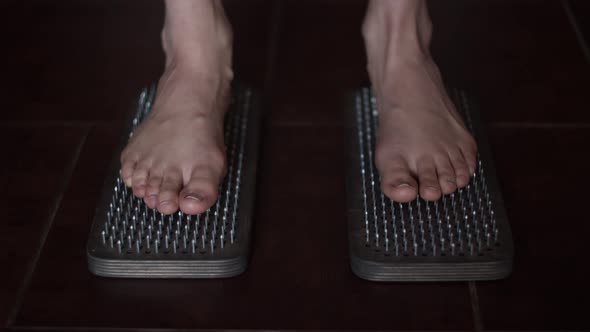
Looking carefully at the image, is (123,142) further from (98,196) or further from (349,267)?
(349,267)

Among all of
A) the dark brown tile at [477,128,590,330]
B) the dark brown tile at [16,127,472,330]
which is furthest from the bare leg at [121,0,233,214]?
the dark brown tile at [477,128,590,330]

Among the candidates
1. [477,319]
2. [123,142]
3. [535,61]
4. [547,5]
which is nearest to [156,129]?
[123,142]

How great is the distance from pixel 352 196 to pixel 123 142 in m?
0.42

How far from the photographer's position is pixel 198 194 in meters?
1.22

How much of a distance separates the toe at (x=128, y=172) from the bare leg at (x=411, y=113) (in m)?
0.40

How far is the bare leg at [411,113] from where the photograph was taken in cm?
126

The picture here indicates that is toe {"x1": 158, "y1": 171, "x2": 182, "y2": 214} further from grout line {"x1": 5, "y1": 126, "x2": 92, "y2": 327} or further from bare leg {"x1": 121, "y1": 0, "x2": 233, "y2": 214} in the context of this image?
grout line {"x1": 5, "y1": 126, "x2": 92, "y2": 327}

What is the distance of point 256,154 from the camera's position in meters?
1.39

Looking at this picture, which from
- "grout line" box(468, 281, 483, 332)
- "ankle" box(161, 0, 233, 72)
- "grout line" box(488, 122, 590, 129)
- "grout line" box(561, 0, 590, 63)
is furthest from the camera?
"grout line" box(561, 0, 590, 63)

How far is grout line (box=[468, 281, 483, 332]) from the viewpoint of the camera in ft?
3.73

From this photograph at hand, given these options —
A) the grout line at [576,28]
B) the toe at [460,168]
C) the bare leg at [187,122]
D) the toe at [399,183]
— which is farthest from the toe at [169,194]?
→ the grout line at [576,28]

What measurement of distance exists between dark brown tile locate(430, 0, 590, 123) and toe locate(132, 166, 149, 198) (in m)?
0.67

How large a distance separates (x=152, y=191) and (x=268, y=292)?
0.24 metres

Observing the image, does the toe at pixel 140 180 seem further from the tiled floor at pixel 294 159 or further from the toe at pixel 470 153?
the toe at pixel 470 153
